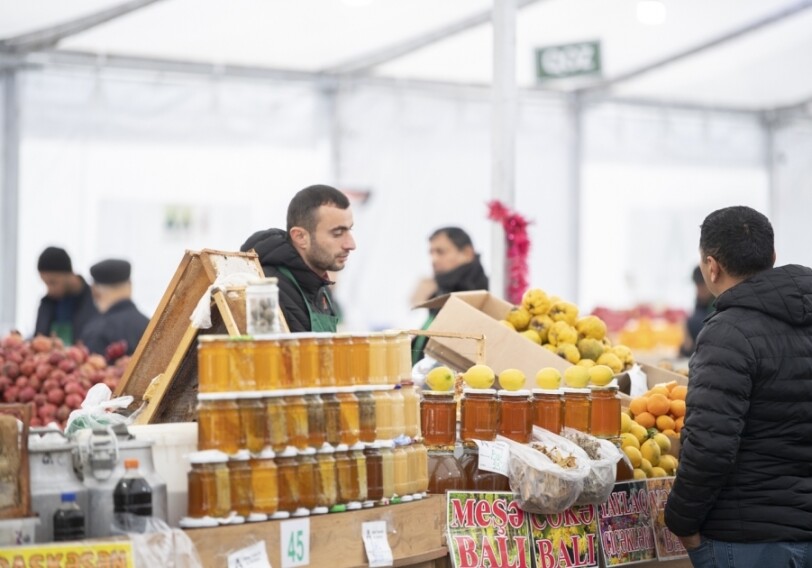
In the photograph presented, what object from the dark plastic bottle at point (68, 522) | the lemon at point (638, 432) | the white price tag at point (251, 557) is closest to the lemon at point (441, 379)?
the lemon at point (638, 432)

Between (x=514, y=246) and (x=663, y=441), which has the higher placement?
(x=514, y=246)

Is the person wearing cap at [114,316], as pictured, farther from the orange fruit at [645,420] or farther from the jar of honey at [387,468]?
the jar of honey at [387,468]

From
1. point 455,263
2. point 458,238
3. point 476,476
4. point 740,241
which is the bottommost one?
point 476,476

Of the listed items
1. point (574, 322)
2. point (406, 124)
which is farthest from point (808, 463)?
point (406, 124)

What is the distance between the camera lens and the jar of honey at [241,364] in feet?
9.91

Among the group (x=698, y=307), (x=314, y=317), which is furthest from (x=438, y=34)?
(x=314, y=317)

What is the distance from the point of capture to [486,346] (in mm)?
5027

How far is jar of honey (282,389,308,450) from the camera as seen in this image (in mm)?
3105

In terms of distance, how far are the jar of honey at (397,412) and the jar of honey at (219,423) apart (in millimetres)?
522

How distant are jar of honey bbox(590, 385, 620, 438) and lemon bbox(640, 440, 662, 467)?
10.5 inches

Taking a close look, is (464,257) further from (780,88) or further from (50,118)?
(780,88)

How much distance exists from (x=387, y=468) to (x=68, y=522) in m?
0.97

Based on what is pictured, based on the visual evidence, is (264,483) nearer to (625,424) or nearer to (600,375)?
(600,375)

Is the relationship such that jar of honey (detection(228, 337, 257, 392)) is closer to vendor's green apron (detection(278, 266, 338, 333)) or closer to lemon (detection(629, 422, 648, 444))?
vendor's green apron (detection(278, 266, 338, 333))
